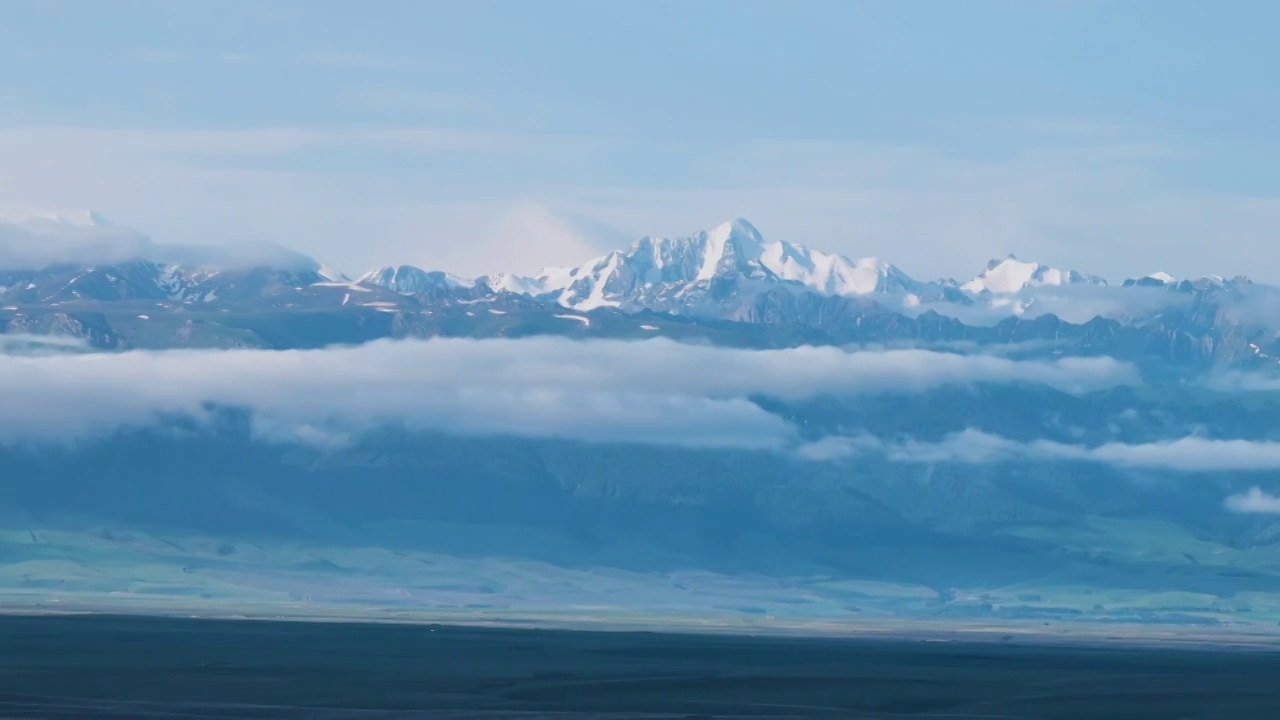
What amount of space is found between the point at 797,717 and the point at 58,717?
40202 mm

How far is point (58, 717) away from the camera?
123 metres

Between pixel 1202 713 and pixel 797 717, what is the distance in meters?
26.4

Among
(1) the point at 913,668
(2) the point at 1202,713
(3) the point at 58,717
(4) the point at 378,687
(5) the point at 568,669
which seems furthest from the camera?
(1) the point at 913,668

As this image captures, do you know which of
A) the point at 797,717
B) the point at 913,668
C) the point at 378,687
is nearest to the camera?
the point at 797,717

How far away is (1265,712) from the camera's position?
143750 millimetres

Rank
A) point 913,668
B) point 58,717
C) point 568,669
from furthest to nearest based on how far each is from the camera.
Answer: point 913,668, point 568,669, point 58,717

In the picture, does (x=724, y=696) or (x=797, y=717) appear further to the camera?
(x=724, y=696)

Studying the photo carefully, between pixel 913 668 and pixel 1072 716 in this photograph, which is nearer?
pixel 1072 716

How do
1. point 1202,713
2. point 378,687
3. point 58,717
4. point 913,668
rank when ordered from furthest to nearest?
point 913,668 < point 378,687 < point 1202,713 < point 58,717

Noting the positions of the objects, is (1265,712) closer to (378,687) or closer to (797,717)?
(797,717)

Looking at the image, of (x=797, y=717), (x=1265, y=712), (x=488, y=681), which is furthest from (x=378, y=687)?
(x=1265, y=712)

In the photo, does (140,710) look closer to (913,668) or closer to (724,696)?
(724,696)

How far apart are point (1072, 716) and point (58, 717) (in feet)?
187

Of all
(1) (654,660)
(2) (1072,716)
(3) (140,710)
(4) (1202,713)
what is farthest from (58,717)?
(1) (654,660)
